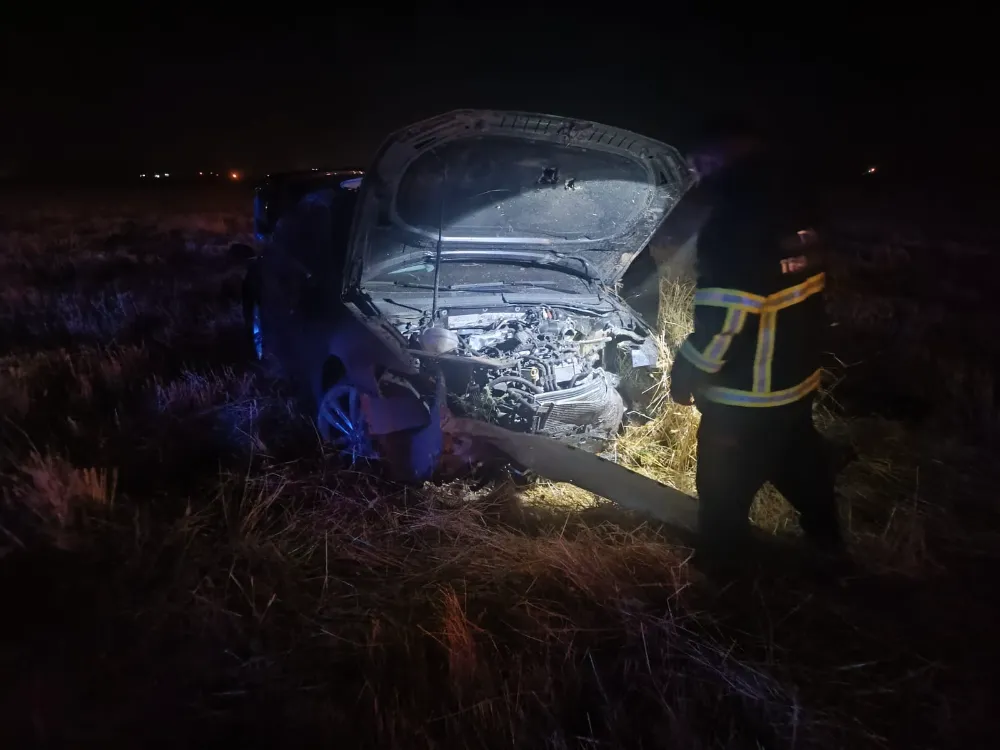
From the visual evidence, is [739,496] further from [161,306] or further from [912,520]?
[161,306]

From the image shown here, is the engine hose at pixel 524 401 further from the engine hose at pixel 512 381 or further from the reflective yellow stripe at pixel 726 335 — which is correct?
the reflective yellow stripe at pixel 726 335

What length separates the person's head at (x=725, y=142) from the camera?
243 cm

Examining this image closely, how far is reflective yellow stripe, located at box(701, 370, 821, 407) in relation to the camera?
8.74 ft

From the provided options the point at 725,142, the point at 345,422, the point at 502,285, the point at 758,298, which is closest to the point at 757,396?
the point at 758,298

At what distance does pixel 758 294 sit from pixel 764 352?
244mm

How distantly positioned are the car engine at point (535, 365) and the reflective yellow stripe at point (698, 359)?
1252mm

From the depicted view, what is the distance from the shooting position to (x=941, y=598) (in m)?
2.71

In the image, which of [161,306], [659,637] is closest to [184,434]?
[659,637]

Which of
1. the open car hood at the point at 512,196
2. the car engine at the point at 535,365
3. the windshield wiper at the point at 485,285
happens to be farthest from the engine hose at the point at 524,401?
the windshield wiper at the point at 485,285

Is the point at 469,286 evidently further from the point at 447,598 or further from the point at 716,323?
the point at 447,598

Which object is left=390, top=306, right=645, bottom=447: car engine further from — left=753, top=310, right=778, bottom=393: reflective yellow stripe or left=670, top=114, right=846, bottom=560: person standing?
left=753, top=310, right=778, bottom=393: reflective yellow stripe

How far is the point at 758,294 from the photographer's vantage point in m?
2.51

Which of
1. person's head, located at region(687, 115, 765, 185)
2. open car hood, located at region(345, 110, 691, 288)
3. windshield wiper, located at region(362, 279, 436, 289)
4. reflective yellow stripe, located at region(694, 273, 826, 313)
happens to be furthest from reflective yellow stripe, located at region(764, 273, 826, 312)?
windshield wiper, located at region(362, 279, 436, 289)

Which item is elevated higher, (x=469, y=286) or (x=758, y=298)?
(x=758, y=298)
